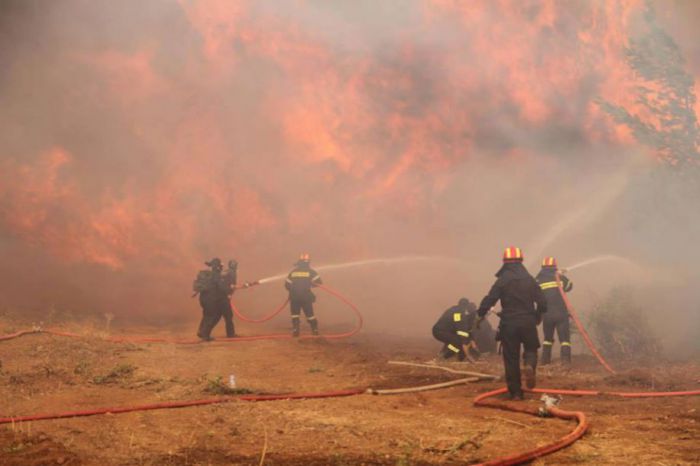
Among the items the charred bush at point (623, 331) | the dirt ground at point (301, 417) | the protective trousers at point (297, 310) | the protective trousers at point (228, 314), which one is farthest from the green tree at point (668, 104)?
the protective trousers at point (228, 314)

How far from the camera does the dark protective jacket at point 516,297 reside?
26.9 ft

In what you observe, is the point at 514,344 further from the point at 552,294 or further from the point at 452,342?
the point at 552,294

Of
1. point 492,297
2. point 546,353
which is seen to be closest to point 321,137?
point 546,353

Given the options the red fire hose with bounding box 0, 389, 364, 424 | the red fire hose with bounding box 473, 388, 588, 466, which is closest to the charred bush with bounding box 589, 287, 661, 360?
the red fire hose with bounding box 473, 388, 588, 466

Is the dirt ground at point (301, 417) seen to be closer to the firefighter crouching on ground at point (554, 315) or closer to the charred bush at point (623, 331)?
the firefighter crouching on ground at point (554, 315)

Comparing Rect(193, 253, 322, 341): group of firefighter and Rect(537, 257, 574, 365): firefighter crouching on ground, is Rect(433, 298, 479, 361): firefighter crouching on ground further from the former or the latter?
Rect(193, 253, 322, 341): group of firefighter

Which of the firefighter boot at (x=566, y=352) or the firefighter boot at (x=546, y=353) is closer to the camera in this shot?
the firefighter boot at (x=566, y=352)

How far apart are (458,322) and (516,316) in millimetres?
3642

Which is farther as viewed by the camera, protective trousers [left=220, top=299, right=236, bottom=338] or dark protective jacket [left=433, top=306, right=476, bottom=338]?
protective trousers [left=220, top=299, right=236, bottom=338]

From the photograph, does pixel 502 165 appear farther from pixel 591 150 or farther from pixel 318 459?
pixel 318 459

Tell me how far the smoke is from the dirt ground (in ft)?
40.0

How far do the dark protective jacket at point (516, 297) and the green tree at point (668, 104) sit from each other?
10.6 metres

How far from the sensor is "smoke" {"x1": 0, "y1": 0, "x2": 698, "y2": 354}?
23.4 meters

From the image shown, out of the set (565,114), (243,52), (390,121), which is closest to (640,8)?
(565,114)
